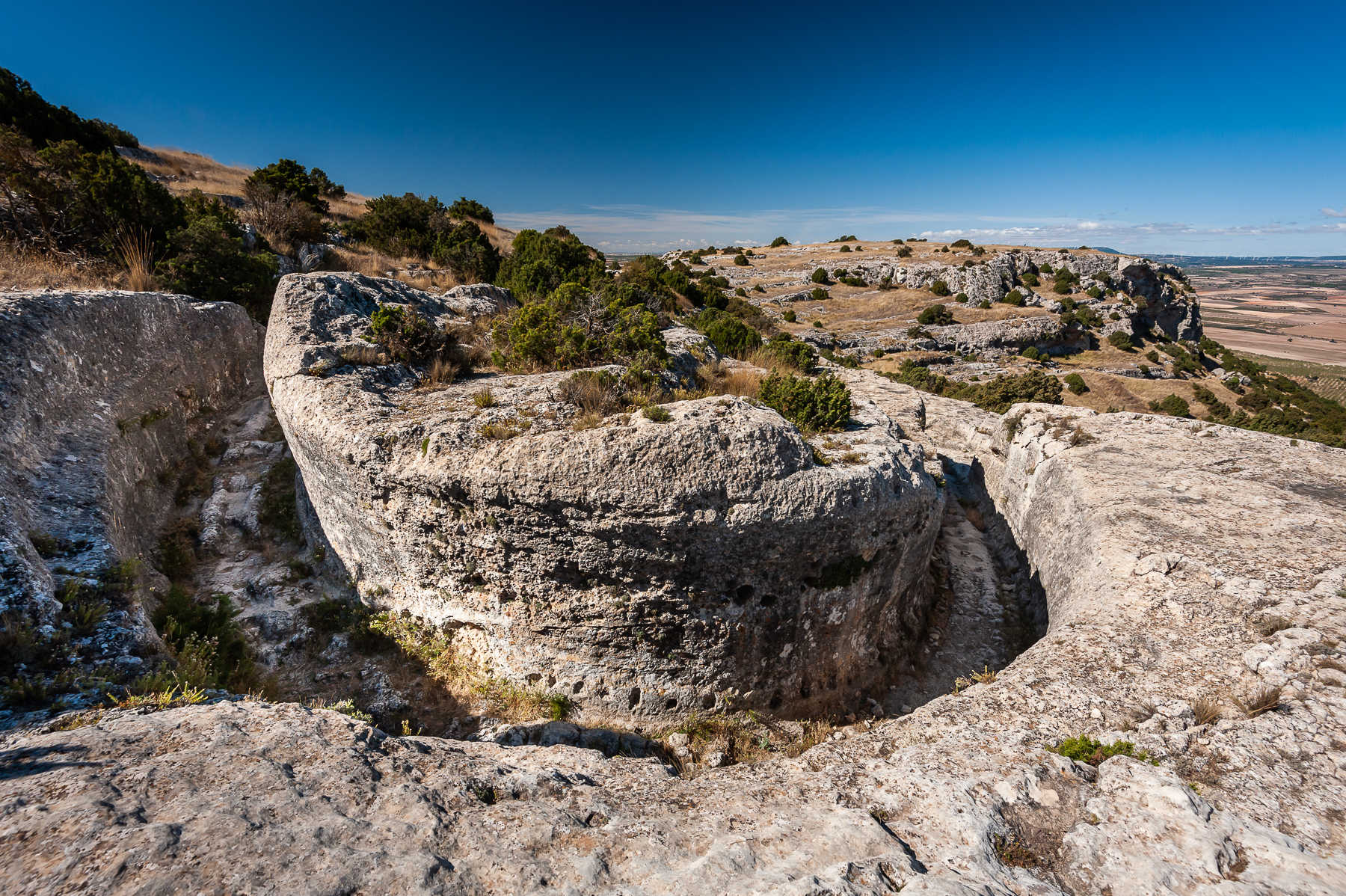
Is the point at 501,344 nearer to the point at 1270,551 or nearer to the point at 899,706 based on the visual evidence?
the point at 899,706

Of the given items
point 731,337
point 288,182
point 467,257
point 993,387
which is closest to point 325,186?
point 288,182

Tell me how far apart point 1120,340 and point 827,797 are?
48.8 meters

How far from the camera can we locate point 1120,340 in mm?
38438

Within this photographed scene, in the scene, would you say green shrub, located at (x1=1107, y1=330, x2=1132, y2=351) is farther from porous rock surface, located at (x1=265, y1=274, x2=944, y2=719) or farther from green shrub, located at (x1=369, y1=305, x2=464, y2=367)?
green shrub, located at (x1=369, y1=305, x2=464, y2=367)

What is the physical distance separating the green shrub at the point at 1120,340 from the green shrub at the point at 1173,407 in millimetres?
11986

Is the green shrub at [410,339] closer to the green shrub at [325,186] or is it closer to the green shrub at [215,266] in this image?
the green shrub at [215,266]

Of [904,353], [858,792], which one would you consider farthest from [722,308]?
[858,792]

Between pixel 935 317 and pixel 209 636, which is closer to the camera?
pixel 209 636

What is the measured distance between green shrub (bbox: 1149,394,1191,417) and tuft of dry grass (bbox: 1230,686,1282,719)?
94.1 ft

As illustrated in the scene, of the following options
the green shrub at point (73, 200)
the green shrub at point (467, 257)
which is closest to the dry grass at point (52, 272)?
the green shrub at point (73, 200)

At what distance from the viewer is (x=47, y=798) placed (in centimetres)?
290

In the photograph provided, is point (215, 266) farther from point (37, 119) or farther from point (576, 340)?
point (576, 340)

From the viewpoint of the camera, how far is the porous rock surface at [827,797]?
117 inches

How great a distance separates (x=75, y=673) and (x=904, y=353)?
36171 mm
